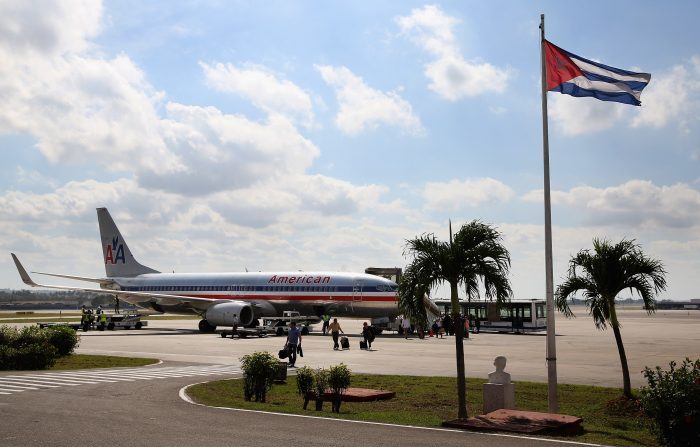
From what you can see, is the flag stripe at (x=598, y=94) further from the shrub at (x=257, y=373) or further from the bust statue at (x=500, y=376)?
the shrub at (x=257, y=373)

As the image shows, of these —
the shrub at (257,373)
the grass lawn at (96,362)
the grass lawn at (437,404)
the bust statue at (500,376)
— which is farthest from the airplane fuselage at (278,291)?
the bust statue at (500,376)

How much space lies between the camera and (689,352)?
116 ft

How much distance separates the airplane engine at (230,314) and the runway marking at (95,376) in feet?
87.4

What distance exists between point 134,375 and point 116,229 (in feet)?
164

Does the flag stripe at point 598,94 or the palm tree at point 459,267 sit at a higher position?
the flag stripe at point 598,94

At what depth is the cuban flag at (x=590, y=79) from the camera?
60.1 ft

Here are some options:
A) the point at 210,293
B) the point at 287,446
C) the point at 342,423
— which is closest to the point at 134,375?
the point at 342,423

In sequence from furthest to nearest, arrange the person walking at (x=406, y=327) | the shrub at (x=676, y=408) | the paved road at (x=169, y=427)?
the person walking at (x=406, y=327) < the paved road at (x=169, y=427) < the shrub at (x=676, y=408)

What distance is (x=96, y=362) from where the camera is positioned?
29.2m

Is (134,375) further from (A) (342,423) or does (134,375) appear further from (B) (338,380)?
(A) (342,423)

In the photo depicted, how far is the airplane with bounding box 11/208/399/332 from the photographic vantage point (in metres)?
51.5

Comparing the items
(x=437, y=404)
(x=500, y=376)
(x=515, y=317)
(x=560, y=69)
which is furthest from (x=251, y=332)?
(x=560, y=69)

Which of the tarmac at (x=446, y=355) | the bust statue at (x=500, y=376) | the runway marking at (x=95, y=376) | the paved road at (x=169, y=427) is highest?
the bust statue at (x=500, y=376)

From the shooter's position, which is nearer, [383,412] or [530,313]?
[383,412]
